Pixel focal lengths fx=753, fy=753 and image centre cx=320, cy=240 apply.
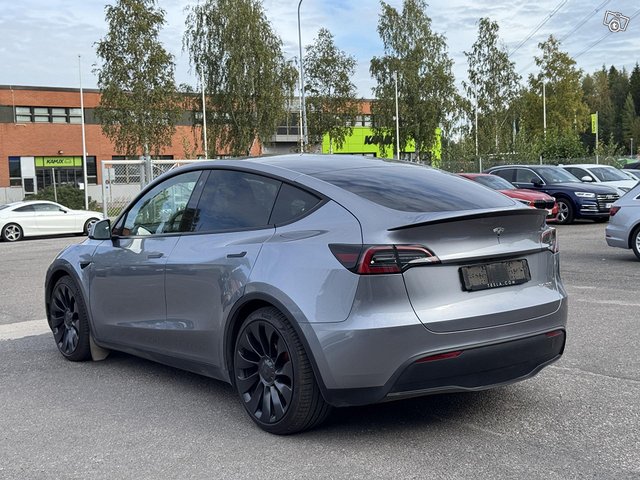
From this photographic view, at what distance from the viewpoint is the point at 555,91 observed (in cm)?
7288

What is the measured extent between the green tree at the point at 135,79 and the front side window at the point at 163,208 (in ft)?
113

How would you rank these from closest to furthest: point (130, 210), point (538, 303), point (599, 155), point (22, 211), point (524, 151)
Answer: point (538, 303) < point (130, 210) < point (22, 211) < point (524, 151) < point (599, 155)

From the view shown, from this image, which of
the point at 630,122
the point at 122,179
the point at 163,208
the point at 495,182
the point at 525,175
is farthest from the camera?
the point at 630,122

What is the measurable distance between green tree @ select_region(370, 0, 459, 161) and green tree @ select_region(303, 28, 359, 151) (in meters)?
4.08

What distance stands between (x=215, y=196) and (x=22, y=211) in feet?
74.1

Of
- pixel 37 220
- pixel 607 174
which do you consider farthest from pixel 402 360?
pixel 37 220

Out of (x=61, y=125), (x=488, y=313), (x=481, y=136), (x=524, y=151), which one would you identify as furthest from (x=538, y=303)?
(x=61, y=125)

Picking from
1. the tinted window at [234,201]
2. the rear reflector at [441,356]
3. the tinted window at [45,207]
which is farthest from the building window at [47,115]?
the rear reflector at [441,356]

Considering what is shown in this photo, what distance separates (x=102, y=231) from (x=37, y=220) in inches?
840

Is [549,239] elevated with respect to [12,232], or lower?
elevated

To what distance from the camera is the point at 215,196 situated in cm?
497

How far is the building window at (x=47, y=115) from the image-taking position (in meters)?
57.1

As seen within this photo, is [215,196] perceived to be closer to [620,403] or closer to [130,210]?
[130,210]

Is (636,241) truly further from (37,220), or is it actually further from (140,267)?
(37,220)
